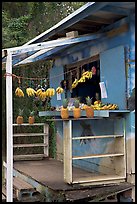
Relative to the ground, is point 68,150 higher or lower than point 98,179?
higher

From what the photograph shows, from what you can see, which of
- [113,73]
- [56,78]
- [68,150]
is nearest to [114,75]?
[113,73]

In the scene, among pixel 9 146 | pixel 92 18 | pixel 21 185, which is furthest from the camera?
pixel 21 185

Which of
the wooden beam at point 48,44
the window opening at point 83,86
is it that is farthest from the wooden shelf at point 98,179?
the window opening at point 83,86

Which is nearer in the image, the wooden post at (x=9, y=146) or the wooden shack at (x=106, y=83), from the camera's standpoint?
the wooden post at (x=9, y=146)

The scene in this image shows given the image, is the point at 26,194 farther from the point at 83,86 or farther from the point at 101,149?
the point at 83,86

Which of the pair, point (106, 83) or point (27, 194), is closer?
point (27, 194)

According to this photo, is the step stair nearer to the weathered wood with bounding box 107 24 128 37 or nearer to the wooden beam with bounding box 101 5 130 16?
the weathered wood with bounding box 107 24 128 37

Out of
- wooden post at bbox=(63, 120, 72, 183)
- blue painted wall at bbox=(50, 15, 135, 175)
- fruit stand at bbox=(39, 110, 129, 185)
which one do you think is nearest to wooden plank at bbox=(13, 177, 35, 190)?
fruit stand at bbox=(39, 110, 129, 185)

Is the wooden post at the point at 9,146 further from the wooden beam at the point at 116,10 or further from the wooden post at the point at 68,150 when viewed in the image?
the wooden beam at the point at 116,10

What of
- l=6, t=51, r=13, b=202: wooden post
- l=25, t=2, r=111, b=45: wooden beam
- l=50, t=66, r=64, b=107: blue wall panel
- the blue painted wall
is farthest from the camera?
l=50, t=66, r=64, b=107: blue wall panel

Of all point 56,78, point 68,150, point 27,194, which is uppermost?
point 56,78

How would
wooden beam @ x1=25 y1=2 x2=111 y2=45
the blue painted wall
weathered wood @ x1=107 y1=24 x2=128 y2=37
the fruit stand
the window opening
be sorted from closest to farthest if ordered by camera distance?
wooden beam @ x1=25 y1=2 x2=111 y2=45
the fruit stand
the blue painted wall
weathered wood @ x1=107 y1=24 x2=128 y2=37
the window opening

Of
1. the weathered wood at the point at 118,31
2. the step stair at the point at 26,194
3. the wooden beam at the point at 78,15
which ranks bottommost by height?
the step stair at the point at 26,194

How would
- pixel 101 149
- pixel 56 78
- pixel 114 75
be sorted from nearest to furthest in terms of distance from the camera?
pixel 114 75, pixel 101 149, pixel 56 78
